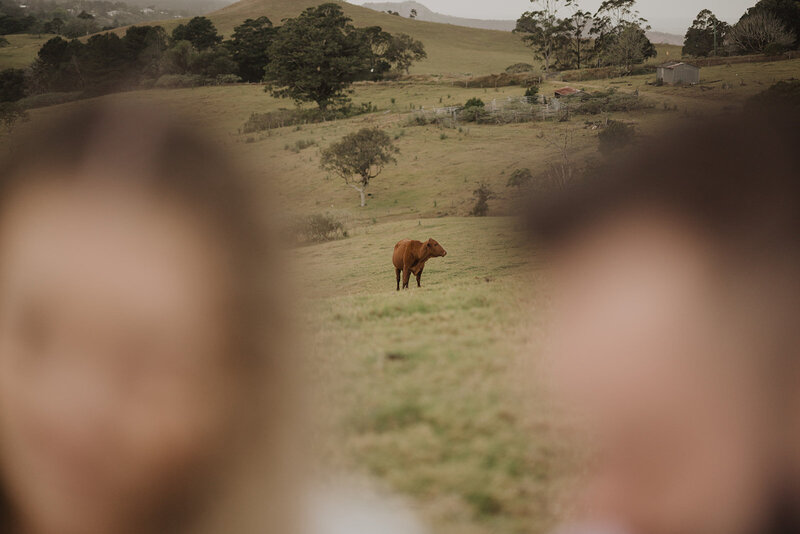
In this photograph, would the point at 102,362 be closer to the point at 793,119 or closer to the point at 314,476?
the point at 314,476

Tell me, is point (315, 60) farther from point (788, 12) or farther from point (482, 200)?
point (788, 12)

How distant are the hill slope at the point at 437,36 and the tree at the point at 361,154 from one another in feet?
56.0

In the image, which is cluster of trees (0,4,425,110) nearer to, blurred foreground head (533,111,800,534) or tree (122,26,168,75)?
tree (122,26,168,75)

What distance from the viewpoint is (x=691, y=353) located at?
954mm

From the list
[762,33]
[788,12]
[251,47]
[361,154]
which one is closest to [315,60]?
[251,47]

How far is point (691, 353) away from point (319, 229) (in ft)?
36.1

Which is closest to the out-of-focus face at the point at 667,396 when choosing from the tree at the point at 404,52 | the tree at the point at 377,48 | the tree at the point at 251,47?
the tree at the point at 251,47

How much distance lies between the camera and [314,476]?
0.93 meters

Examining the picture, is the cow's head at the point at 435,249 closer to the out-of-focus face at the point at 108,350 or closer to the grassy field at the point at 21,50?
the out-of-focus face at the point at 108,350

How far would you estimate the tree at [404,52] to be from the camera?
31.9 metres

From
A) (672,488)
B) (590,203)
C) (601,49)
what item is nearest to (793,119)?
(590,203)

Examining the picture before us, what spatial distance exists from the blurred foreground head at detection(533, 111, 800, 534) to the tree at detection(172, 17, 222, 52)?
81.4ft

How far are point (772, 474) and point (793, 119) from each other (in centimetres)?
88

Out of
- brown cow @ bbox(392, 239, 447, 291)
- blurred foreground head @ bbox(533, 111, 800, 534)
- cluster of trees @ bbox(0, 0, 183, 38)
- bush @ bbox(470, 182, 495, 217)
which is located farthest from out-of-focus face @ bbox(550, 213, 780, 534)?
cluster of trees @ bbox(0, 0, 183, 38)
